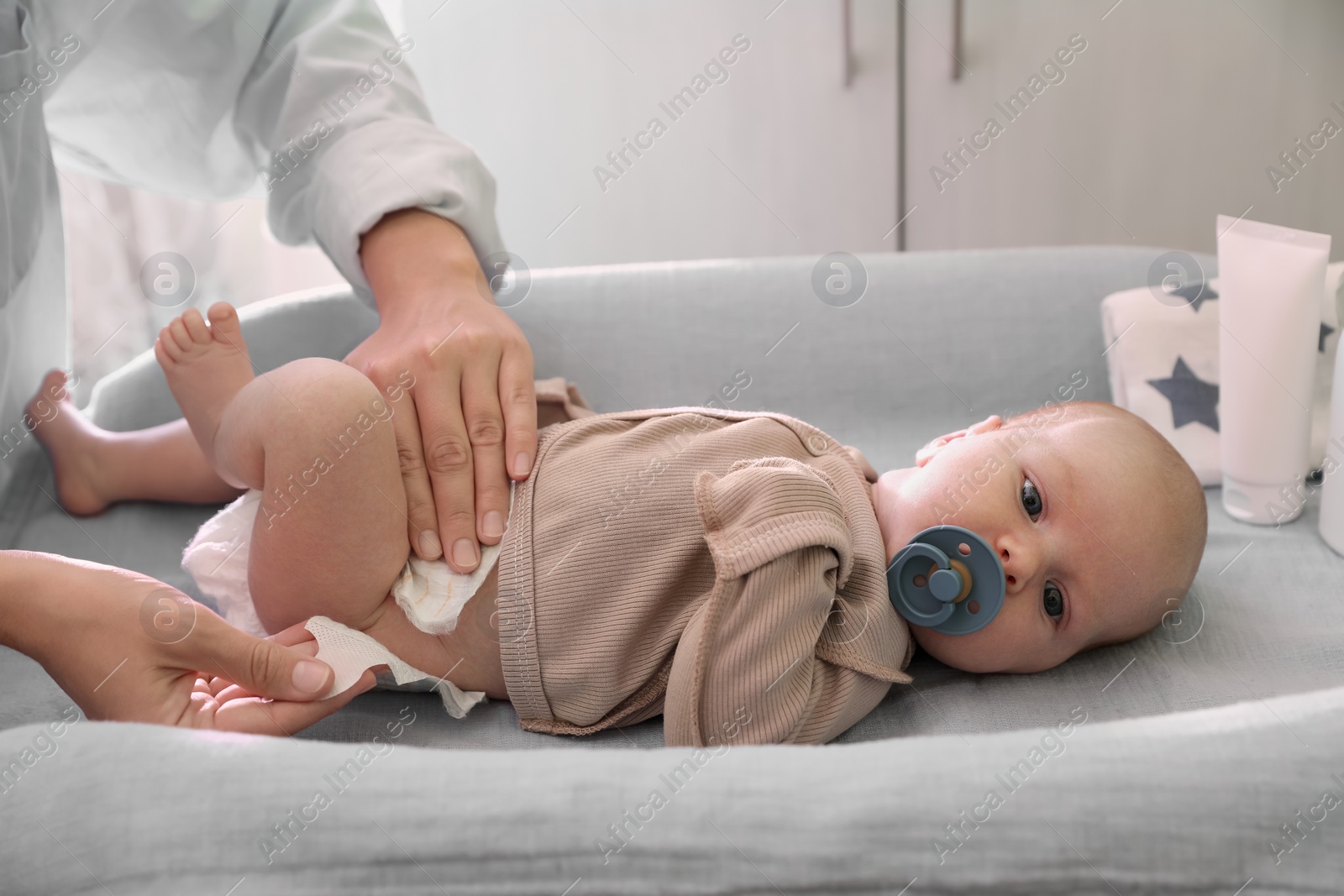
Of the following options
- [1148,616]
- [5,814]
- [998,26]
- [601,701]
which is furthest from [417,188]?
[998,26]

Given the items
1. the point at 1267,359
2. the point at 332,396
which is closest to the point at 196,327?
the point at 332,396

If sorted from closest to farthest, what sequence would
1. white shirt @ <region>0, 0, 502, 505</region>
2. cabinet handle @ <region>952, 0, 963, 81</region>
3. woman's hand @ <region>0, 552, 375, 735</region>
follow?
woman's hand @ <region>0, 552, 375, 735</region> → white shirt @ <region>0, 0, 502, 505</region> → cabinet handle @ <region>952, 0, 963, 81</region>

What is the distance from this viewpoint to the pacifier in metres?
0.84

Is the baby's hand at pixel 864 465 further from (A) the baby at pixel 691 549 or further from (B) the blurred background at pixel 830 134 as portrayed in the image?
(B) the blurred background at pixel 830 134

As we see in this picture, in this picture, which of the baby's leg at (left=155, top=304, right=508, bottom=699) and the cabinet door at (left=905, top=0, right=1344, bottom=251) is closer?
the baby's leg at (left=155, top=304, right=508, bottom=699)

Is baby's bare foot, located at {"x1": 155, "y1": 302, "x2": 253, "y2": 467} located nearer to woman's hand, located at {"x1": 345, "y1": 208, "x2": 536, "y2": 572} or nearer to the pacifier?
woman's hand, located at {"x1": 345, "y1": 208, "x2": 536, "y2": 572}

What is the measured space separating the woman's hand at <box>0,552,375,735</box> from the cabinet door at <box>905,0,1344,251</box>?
202 cm

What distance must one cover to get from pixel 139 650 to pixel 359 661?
0.17 m

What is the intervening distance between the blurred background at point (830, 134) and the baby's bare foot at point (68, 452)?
3.77ft

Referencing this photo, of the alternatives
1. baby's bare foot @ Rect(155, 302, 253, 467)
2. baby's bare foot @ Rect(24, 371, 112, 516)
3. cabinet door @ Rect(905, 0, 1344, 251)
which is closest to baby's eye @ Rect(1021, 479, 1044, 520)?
baby's bare foot @ Rect(155, 302, 253, 467)

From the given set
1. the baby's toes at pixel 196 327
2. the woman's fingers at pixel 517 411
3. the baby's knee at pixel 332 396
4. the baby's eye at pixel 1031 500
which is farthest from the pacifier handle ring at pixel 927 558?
the baby's toes at pixel 196 327

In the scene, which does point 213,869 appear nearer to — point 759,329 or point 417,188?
point 417,188

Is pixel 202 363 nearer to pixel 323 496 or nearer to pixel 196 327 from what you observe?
pixel 196 327

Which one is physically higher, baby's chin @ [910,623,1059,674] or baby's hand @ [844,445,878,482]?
baby's hand @ [844,445,878,482]
